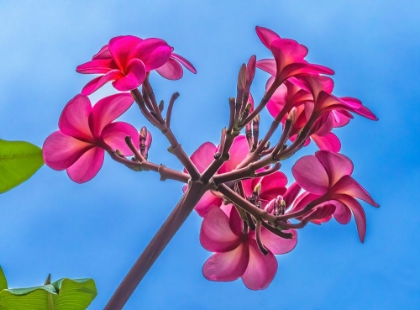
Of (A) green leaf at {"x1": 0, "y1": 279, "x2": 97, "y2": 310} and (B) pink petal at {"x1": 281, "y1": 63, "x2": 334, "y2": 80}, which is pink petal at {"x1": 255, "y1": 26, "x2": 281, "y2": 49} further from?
(A) green leaf at {"x1": 0, "y1": 279, "x2": 97, "y2": 310}

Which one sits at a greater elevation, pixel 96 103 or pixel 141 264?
pixel 96 103

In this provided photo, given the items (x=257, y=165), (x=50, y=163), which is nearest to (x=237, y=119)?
(x=257, y=165)

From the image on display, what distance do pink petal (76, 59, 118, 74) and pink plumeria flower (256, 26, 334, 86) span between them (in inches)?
8.8

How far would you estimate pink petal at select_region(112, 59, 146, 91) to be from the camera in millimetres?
625

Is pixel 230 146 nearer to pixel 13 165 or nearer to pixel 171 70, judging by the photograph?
pixel 171 70

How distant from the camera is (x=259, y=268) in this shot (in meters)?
0.76

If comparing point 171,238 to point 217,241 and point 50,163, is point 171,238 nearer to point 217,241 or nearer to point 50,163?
point 217,241

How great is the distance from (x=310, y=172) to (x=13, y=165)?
418mm

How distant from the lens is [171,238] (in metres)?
0.62

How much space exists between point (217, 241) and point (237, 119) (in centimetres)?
20

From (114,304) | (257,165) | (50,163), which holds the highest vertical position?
(50,163)

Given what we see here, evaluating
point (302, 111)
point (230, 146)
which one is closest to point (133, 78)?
point (230, 146)

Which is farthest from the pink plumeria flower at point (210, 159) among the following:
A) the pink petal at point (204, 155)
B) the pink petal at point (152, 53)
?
the pink petal at point (152, 53)

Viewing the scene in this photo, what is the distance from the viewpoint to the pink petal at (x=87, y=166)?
0.75m
